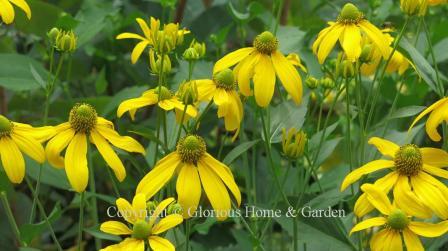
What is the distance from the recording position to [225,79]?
3.68ft

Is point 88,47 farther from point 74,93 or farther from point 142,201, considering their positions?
point 142,201

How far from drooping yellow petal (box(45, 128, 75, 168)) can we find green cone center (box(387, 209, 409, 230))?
0.41 m

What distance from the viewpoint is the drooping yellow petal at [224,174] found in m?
1.02

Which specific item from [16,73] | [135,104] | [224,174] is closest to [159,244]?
[224,174]

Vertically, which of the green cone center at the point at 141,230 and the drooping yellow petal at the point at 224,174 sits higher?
the drooping yellow petal at the point at 224,174

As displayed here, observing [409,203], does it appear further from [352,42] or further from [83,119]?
[83,119]

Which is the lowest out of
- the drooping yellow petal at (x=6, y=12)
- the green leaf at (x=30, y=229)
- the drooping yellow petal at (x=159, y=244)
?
the drooping yellow petal at (x=159, y=244)

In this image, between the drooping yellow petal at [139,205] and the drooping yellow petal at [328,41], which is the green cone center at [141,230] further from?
the drooping yellow petal at [328,41]

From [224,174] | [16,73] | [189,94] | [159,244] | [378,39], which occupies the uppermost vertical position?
[16,73]

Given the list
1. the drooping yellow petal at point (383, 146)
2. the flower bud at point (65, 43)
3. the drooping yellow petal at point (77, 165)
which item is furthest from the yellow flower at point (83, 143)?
the drooping yellow petal at point (383, 146)

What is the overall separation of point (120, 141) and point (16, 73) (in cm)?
60

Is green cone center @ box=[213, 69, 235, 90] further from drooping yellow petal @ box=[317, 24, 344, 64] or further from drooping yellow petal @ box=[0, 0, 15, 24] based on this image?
drooping yellow petal @ box=[0, 0, 15, 24]

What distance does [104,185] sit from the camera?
1.93m

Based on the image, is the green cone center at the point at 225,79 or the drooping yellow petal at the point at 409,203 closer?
the drooping yellow petal at the point at 409,203
